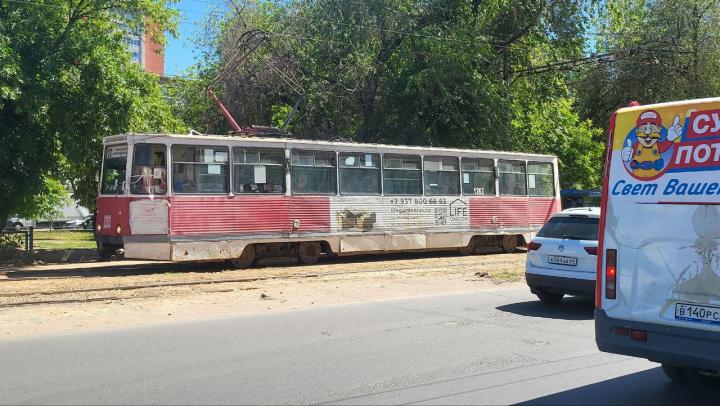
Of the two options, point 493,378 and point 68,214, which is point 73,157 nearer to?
point 493,378

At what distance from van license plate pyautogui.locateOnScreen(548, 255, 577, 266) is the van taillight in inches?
180

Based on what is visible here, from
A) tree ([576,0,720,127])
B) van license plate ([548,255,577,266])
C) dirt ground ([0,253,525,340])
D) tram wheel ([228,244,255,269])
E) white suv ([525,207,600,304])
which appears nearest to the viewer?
dirt ground ([0,253,525,340])

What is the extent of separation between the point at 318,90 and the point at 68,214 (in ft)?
126

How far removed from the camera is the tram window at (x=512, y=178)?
21.3m

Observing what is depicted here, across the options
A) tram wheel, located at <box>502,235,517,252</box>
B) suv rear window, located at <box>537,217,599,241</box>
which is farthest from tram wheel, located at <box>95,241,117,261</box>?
tram wheel, located at <box>502,235,517,252</box>

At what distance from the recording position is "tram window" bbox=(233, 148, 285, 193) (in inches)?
632

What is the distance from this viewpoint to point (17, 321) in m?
9.36

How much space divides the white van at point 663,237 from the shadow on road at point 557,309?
14.5ft

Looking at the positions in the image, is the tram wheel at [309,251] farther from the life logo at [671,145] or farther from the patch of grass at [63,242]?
the life logo at [671,145]

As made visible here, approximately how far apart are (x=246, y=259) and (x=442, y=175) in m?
6.44

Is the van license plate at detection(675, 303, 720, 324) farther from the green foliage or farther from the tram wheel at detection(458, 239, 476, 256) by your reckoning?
the green foliage

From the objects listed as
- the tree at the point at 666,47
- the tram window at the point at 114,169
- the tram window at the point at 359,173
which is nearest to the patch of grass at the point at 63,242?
the tram window at the point at 114,169

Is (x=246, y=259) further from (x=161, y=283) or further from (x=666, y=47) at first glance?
(x=666, y=47)

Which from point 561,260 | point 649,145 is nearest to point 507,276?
point 561,260
